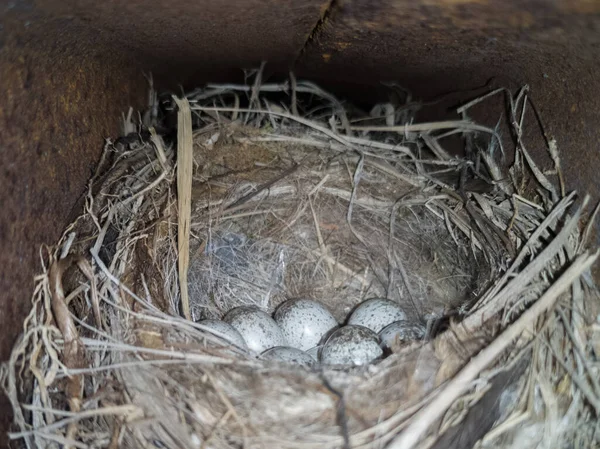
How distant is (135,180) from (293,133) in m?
0.51

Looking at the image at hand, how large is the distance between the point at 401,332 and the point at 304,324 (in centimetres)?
29

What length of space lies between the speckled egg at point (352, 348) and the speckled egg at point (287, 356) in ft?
0.17

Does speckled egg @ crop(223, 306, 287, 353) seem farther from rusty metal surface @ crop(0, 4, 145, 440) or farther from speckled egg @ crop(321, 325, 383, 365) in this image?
rusty metal surface @ crop(0, 4, 145, 440)

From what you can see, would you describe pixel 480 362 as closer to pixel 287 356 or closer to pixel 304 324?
pixel 287 356

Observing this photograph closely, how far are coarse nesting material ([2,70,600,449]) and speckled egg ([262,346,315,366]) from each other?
6.1 inches

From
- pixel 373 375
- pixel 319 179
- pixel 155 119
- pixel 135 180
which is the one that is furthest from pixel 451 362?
pixel 155 119

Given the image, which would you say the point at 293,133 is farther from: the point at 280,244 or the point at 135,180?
the point at 135,180

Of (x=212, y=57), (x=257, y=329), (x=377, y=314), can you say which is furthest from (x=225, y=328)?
(x=212, y=57)

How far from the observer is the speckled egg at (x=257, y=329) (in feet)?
5.10

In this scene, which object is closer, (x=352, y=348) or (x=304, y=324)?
(x=352, y=348)

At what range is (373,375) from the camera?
113 cm

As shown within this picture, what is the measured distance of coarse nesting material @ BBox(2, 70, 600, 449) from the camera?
3.52 ft

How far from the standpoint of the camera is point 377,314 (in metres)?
1.66

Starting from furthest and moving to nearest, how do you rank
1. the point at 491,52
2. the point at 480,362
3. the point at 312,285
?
the point at 312,285, the point at 491,52, the point at 480,362
